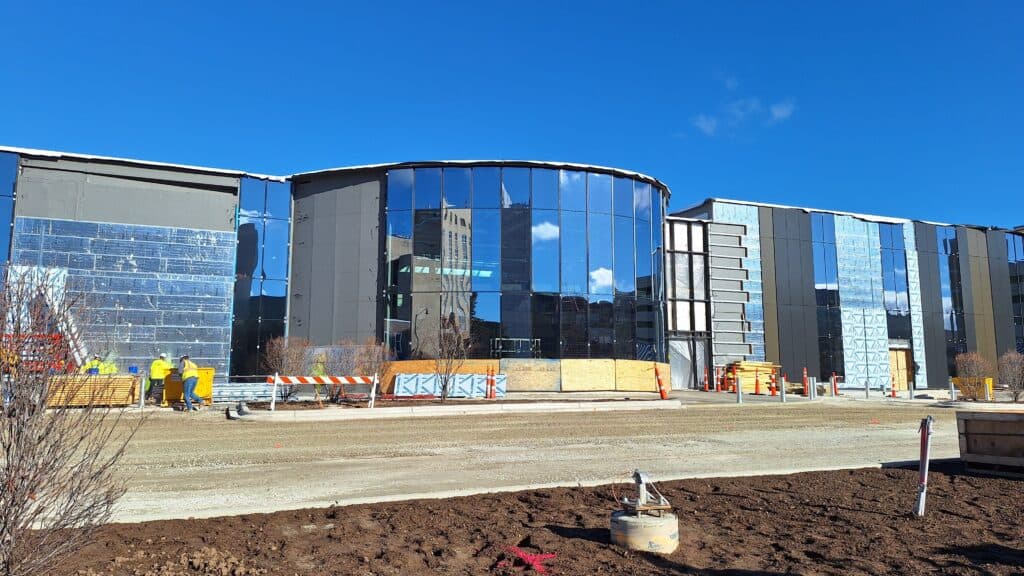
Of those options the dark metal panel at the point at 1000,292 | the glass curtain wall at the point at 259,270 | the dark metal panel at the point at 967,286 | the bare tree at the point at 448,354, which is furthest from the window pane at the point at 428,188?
the dark metal panel at the point at 1000,292

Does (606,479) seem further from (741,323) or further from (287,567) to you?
(741,323)

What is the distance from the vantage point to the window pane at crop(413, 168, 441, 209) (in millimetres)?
32312

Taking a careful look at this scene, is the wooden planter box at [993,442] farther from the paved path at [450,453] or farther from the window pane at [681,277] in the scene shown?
the window pane at [681,277]

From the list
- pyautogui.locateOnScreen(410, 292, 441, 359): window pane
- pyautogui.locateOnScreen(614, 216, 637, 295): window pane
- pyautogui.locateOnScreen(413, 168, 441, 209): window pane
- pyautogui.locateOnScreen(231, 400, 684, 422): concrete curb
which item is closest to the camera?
pyautogui.locateOnScreen(231, 400, 684, 422): concrete curb

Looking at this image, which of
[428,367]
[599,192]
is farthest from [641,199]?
[428,367]

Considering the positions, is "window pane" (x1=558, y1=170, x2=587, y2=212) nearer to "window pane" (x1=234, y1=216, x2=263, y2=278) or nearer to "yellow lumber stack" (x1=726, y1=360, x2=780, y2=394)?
"yellow lumber stack" (x1=726, y1=360, x2=780, y2=394)

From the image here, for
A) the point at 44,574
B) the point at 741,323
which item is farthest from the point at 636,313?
the point at 44,574

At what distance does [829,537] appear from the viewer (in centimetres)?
561

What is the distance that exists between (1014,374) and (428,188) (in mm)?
27647

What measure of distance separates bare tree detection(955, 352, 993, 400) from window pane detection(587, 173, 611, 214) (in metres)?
19.0

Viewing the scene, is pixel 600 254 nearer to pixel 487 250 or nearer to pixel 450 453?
pixel 487 250

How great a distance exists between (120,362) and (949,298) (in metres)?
43.1

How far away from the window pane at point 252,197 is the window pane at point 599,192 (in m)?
14.8

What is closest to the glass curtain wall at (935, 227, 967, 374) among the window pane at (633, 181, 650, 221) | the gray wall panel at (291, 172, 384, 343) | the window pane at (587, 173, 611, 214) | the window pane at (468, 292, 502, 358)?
the window pane at (633, 181, 650, 221)
